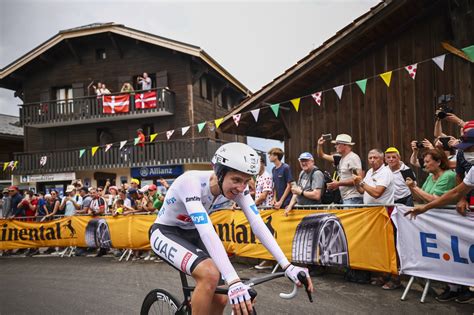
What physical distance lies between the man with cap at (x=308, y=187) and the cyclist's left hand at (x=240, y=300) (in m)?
5.09

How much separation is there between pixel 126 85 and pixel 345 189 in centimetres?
2143

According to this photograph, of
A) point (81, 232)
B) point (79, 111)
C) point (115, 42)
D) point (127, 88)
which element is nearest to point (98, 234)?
point (81, 232)

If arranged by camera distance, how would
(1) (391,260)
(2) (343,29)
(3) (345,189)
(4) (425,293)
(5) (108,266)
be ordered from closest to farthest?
1. (4) (425,293)
2. (1) (391,260)
3. (3) (345,189)
4. (5) (108,266)
5. (2) (343,29)

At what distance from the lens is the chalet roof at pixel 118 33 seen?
24.9 m

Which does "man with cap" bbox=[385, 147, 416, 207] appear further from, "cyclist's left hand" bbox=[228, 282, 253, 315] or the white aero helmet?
"cyclist's left hand" bbox=[228, 282, 253, 315]

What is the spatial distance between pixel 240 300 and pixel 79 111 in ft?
88.6

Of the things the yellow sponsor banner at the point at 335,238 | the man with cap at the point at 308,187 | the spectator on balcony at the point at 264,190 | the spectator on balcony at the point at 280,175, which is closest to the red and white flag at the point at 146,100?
the spectator on balcony at the point at 264,190

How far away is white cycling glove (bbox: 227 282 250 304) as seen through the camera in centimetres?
246

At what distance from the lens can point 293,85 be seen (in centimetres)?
1233

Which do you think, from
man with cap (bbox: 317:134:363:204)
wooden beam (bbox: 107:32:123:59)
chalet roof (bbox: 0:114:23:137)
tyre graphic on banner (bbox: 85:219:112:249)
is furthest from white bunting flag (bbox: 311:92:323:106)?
chalet roof (bbox: 0:114:23:137)

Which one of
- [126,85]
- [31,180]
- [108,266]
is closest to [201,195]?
[108,266]

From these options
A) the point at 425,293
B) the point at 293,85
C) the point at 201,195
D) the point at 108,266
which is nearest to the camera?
the point at 201,195

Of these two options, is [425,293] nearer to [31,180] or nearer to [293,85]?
[293,85]

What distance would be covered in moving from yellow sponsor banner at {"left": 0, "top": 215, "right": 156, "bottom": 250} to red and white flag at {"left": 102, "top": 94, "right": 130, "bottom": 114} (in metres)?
13.5
